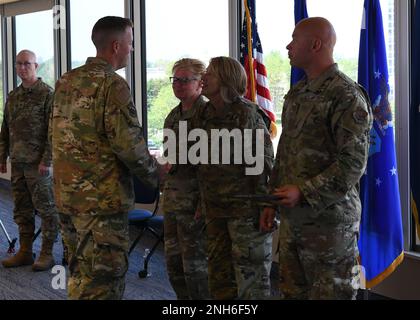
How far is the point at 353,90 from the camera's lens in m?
2.24

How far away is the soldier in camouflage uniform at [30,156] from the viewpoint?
4.45 m

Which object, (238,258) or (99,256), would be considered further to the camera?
(238,258)

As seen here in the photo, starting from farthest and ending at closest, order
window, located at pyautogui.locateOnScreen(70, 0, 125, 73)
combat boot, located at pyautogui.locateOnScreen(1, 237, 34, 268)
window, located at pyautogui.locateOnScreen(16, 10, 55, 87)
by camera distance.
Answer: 1. window, located at pyautogui.locateOnScreen(16, 10, 55, 87)
2. window, located at pyautogui.locateOnScreen(70, 0, 125, 73)
3. combat boot, located at pyautogui.locateOnScreen(1, 237, 34, 268)

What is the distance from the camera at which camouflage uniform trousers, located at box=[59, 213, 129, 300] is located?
2.47 m

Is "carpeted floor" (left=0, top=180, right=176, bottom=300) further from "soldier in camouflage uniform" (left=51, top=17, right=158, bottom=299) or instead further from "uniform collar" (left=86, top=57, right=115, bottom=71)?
"uniform collar" (left=86, top=57, right=115, bottom=71)

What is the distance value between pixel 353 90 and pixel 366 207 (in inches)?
50.7

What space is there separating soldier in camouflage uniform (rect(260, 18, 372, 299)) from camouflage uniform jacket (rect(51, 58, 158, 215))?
0.67 meters

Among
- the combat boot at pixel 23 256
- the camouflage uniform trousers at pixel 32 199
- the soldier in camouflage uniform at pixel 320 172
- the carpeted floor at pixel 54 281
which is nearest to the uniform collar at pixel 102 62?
the soldier in camouflage uniform at pixel 320 172

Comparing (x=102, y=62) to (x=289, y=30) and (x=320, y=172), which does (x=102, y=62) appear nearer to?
(x=320, y=172)

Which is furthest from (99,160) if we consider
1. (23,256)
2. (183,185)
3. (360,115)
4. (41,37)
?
(41,37)

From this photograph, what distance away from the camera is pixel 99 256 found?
2.47 m

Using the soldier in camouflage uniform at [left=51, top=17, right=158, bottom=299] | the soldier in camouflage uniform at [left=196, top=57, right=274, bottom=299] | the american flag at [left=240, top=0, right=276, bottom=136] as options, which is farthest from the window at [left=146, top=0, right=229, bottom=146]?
the soldier in camouflage uniform at [left=51, top=17, right=158, bottom=299]

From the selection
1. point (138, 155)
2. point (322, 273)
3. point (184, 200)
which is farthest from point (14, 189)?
point (322, 273)

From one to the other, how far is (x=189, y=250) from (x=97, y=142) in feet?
2.90
